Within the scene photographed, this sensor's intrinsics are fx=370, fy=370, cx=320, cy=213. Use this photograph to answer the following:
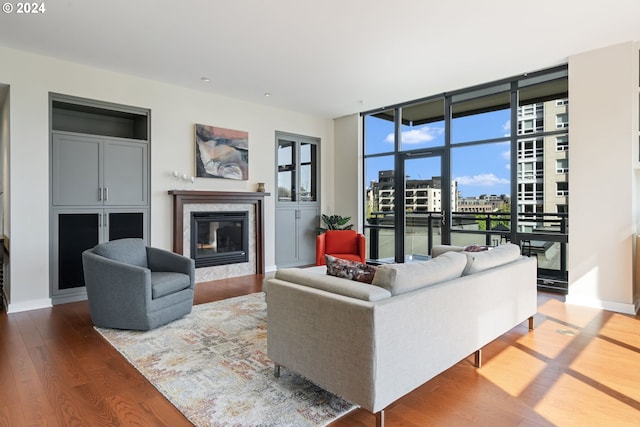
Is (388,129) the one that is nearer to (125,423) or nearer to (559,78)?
(559,78)

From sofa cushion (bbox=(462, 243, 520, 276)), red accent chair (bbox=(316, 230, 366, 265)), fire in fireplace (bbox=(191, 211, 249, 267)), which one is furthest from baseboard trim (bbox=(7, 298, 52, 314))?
sofa cushion (bbox=(462, 243, 520, 276))

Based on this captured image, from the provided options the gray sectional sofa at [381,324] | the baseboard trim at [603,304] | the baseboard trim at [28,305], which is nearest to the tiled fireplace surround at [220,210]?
the baseboard trim at [28,305]

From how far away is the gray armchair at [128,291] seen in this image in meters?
3.41

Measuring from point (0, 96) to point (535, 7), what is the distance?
6069 millimetres

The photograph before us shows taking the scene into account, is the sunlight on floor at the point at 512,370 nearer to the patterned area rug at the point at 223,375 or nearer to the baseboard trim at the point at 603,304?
the patterned area rug at the point at 223,375

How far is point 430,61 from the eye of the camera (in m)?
4.57

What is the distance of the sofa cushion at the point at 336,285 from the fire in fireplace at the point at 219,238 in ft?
11.5

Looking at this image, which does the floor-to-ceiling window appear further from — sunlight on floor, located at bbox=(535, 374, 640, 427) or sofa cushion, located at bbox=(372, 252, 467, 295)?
sofa cushion, located at bbox=(372, 252, 467, 295)

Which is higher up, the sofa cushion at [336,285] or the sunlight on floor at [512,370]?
the sofa cushion at [336,285]

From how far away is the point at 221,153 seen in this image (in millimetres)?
5934

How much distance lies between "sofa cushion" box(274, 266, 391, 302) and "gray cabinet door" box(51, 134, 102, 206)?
11.3 ft

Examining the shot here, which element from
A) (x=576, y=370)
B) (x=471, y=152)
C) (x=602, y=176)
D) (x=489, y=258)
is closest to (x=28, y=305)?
(x=489, y=258)

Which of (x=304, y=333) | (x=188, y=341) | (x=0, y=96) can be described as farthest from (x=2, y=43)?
(x=304, y=333)

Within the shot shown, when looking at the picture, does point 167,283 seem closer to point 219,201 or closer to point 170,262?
point 170,262
